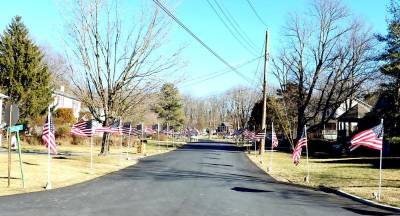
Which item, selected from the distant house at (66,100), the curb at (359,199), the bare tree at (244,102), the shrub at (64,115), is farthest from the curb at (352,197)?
the bare tree at (244,102)

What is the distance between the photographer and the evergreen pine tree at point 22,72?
156ft

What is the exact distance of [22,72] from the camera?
157ft

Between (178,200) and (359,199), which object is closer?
(178,200)

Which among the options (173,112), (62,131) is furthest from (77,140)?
(173,112)

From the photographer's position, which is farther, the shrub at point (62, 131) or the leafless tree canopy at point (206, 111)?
the leafless tree canopy at point (206, 111)

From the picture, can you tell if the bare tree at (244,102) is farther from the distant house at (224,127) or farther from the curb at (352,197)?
the curb at (352,197)

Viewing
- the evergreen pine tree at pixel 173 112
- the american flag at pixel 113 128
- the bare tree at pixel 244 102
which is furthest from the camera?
the bare tree at pixel 244 102

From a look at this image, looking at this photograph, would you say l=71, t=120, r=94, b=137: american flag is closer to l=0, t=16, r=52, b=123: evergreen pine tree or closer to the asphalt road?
the asphalt road

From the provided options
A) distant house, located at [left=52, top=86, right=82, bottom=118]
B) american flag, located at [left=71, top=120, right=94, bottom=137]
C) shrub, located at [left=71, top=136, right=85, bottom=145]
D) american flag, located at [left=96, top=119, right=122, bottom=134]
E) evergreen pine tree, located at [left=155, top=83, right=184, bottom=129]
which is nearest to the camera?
american flag, located at [left=71, top=120, right=94, bottom=137]

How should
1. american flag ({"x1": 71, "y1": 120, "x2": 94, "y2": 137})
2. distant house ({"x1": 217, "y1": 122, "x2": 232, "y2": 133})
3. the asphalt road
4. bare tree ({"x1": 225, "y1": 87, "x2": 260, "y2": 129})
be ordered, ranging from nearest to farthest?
the asphalt road → american flag ({"x1": 71, "y1": 120, "x2": 94, "y2": 137}) → bare tree ({"x1": 225, "y1": 87, "x2": 260, "y2": 129}) → distant house ({"x1": 217, "y1": 122, "x2": 232, "y2": 133})

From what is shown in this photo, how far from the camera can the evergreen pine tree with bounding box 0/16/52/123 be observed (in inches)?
1871

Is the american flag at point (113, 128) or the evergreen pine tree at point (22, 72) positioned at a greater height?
the evergreen pine tree at point (22, 72)

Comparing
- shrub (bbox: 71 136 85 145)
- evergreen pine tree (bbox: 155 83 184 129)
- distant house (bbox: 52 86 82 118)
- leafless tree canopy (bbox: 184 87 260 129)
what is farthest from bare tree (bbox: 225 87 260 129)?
shrub (bbox: 71 136 85 145)

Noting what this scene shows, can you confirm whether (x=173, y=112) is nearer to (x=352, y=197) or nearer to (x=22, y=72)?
(x=22, y=72)
